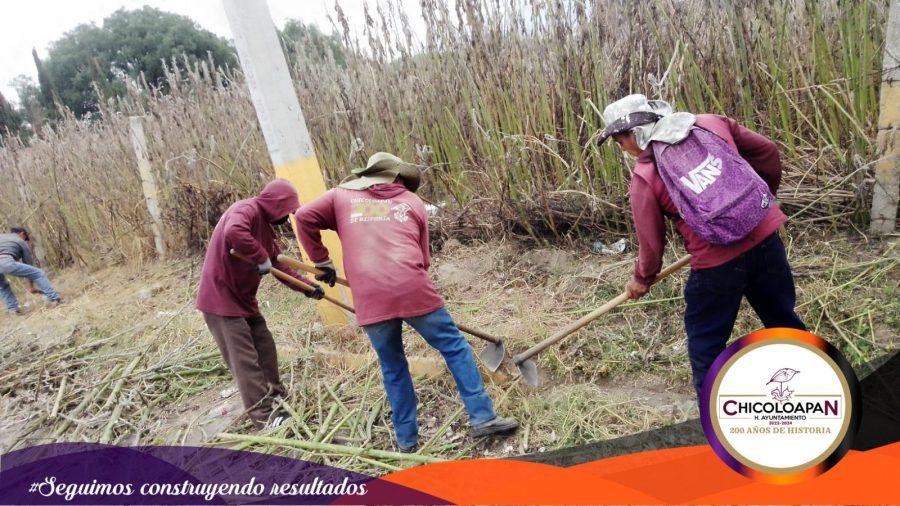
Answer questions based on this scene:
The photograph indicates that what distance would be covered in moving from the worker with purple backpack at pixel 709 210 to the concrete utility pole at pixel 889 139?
3.09 ft

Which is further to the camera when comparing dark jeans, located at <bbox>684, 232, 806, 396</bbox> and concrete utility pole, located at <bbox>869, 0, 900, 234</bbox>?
concrete utility pole, located at <bbox>869, 0, 900, 234</bbox>

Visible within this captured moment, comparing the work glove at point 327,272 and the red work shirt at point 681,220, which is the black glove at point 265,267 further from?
the red work shirt at point 681,220

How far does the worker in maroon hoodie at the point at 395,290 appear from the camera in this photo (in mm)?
2699

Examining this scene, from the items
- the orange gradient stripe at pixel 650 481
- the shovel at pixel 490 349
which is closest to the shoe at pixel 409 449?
the orange gradient stripe at pixel 650 481

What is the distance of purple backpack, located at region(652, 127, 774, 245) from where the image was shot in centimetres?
208

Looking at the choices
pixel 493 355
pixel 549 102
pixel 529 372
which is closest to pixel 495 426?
pixel 529 372

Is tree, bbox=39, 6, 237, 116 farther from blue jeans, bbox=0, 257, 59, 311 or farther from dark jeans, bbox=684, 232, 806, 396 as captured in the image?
dark jeans, bbox=684, 232, 806, 396

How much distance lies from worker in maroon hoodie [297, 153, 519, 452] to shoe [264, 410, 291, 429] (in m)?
0.80

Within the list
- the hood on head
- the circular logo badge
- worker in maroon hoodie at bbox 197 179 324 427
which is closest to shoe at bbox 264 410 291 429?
worker in maroon hoodie at bbox 197 179 324 427

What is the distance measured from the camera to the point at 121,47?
25.6 meters

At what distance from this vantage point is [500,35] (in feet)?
14.1

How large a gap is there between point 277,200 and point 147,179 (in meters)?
4.21

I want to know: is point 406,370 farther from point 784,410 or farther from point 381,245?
point 784,410

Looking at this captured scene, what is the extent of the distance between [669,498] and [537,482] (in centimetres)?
53
